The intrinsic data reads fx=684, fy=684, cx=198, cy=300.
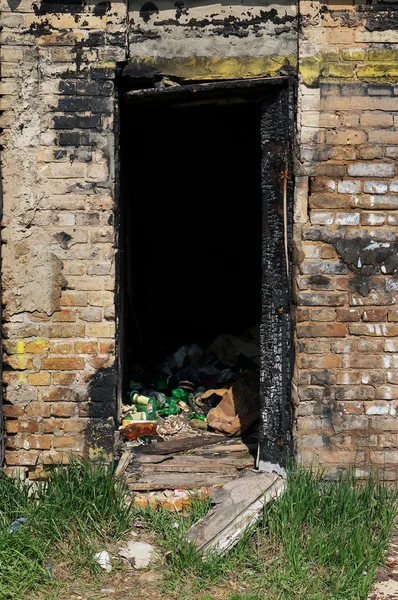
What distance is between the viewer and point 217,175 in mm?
8492

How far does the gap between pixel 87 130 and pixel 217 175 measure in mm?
4230

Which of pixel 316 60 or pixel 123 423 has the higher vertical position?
pixel 316 60

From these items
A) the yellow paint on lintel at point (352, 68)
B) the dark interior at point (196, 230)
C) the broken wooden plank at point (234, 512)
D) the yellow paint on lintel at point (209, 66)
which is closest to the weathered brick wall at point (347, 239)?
the yellow paint on lintel at point (352, 68)

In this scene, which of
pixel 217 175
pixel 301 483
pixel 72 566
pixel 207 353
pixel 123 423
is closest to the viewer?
pixel 72 566

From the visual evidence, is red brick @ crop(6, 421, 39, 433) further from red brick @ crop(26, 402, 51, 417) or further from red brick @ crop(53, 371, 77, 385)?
red brick @ crop(53, 371, 77, 385)

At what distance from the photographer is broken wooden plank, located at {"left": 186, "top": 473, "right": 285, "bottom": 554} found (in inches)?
152

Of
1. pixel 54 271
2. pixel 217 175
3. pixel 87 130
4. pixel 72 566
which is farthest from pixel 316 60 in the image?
pixel 217 175

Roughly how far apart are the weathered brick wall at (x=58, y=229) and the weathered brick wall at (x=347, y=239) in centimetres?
126

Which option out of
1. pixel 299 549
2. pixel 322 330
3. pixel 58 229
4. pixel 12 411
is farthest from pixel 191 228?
pixel 299 549

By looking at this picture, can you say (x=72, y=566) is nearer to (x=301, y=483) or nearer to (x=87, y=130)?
(x=301, y=483)

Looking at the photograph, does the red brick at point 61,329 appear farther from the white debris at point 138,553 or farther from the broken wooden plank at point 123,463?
the white debris at point 138,553

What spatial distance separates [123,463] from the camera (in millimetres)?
4703

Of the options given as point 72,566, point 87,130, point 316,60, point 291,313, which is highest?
point 316,60

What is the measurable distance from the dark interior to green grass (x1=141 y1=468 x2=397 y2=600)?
397 cm
